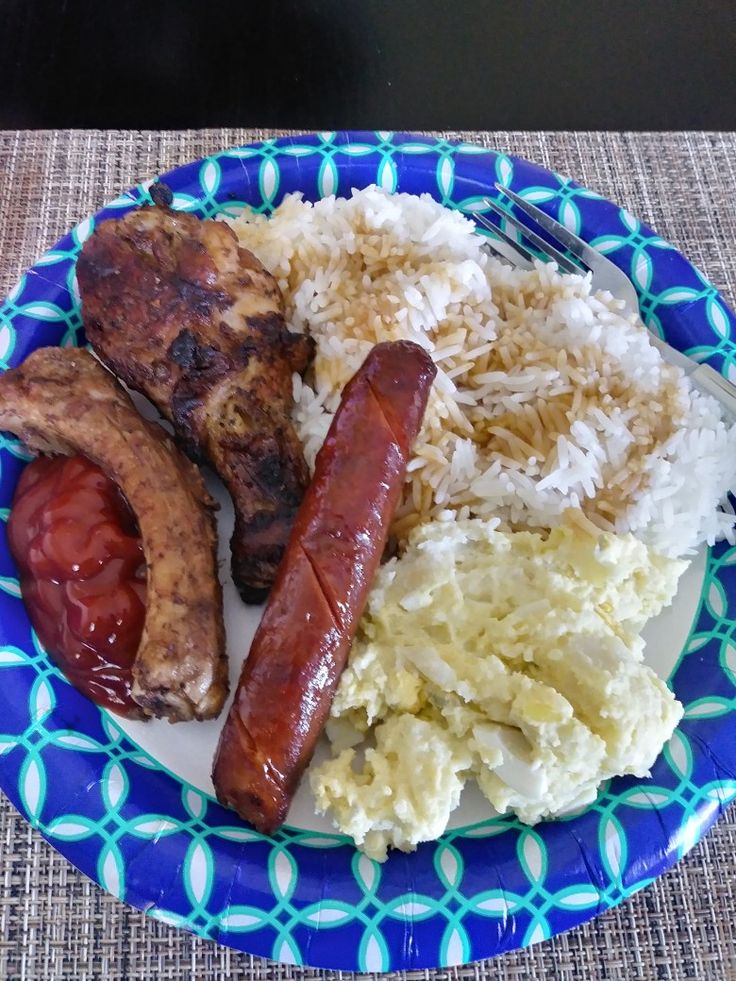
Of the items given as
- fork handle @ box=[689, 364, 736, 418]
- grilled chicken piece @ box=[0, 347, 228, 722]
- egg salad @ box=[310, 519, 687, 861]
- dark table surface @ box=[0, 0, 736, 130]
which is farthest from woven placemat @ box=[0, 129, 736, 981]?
dark table surface @ box=[0, 0, 736, 130]

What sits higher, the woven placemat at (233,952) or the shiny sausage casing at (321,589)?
the shiny sausage casing at (321,589)

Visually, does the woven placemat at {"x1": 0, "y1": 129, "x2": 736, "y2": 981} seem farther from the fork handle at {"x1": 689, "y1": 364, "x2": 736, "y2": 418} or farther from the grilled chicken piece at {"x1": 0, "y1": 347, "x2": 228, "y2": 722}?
the fork handle at {"x1": 689, "y1": 364, "x2": 736, "y2": 418}

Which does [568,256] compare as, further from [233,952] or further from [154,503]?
[233,952]

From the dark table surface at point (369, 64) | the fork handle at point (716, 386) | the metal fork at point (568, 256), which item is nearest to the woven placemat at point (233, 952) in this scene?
the fork handle at point (716, 386)

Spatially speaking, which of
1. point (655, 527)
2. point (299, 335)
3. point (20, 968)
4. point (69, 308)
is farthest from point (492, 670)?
point (69, 308)

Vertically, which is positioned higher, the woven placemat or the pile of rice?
the pile of rice

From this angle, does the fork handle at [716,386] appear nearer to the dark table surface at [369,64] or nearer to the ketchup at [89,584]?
the dark table surface at [369,64]
